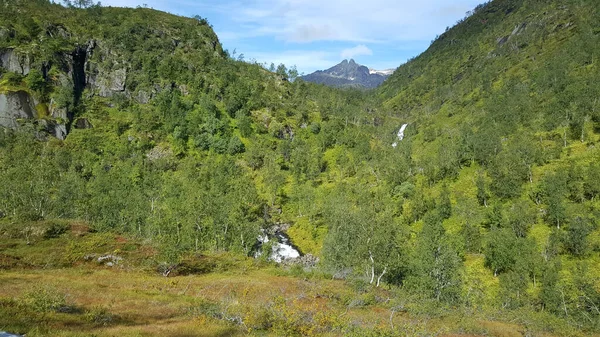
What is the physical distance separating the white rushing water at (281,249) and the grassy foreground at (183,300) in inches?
1359

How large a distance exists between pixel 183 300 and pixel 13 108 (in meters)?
159

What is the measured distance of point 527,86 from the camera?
18212 cm

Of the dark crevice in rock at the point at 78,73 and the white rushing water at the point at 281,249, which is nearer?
the white rushing water at the point at 281,249

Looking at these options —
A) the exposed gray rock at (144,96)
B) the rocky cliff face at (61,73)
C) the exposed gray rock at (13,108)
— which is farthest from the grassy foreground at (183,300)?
the exposed gray rock at (144,96)

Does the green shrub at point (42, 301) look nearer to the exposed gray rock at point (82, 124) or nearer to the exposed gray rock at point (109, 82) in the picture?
the exposed gray rock at point (82, 124)

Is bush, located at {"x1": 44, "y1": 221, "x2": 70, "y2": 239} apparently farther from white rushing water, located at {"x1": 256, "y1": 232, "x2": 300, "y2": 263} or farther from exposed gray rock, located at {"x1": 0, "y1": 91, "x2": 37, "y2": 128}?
exposed gray rock, located at {"x1": 0, "y1": 91, "x2": 37, "y2": 128}

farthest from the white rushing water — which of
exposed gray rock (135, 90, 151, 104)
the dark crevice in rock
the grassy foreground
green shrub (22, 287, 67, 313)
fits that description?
the dark crevice in rock

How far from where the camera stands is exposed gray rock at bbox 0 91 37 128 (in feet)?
476

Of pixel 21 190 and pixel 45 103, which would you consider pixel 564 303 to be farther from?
pixel 45 103

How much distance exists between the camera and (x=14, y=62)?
159m

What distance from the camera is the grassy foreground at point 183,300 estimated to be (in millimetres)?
24328

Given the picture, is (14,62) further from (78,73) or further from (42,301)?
(42,301)

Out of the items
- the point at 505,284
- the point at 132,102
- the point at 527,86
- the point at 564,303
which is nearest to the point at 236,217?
the point at 505,284

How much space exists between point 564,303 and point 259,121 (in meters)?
150
